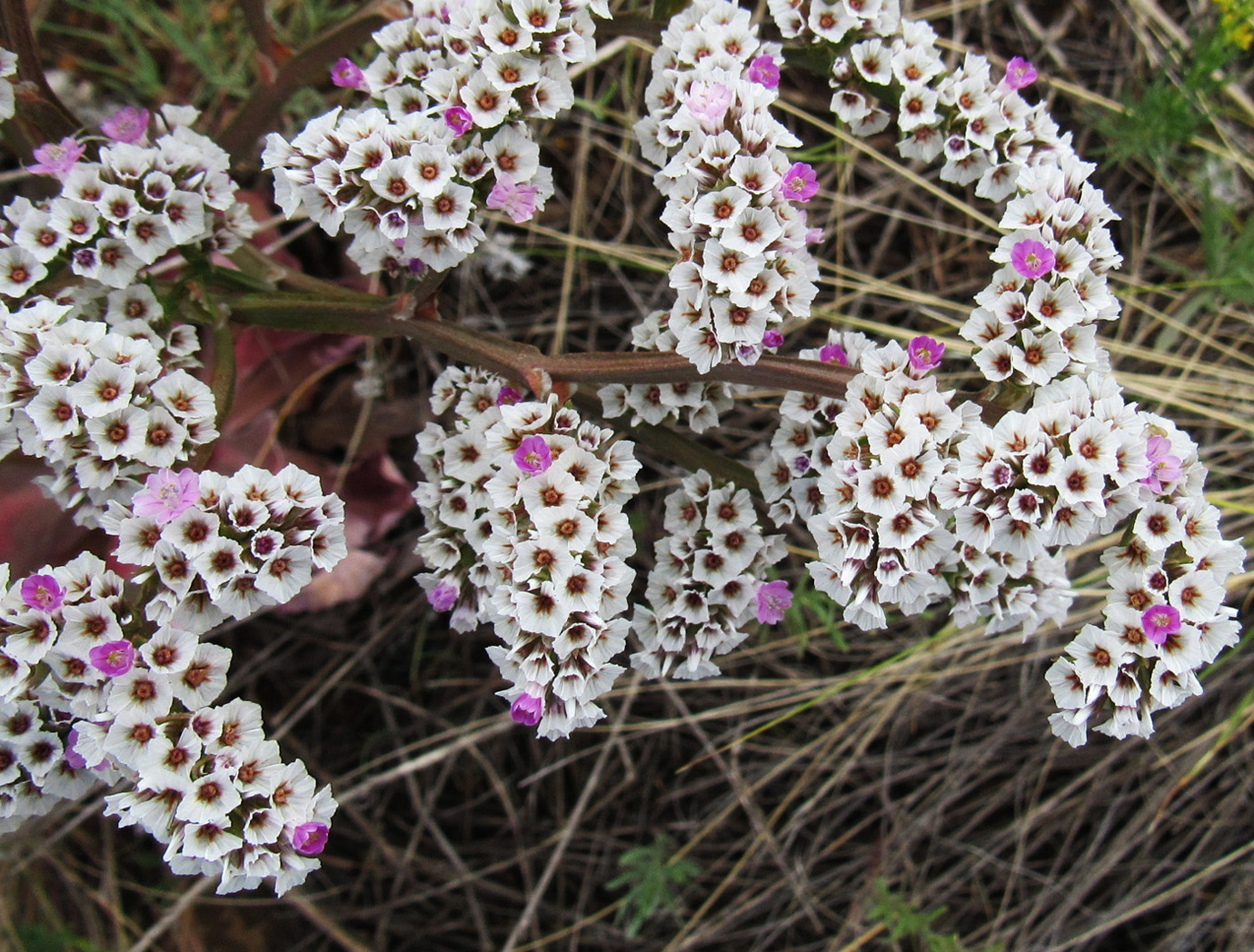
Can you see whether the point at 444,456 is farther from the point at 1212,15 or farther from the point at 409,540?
the point at 1212,15

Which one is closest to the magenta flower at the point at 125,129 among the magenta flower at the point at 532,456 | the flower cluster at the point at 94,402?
the flower cluster at the point at 94,402

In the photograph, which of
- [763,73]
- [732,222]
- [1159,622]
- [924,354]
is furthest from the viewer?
[763,73]

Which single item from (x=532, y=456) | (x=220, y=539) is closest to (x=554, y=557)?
(x=532, y=456)

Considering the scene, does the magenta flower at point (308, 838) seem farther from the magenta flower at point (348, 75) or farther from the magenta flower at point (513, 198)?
the magenta flower at point (348, 75)

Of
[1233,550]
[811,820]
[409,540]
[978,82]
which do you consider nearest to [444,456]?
[409,540]

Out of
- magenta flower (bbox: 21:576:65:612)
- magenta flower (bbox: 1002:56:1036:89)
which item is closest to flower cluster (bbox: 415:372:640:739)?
magenta flower (bbox: 21:576:65:612)

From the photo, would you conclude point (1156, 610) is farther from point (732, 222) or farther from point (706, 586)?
point (732, 222)

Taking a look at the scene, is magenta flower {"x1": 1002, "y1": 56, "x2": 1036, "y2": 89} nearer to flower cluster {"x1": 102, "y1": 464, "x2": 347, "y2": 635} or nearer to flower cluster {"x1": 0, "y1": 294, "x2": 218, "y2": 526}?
flower cluster {"x1": 102, "y1": 464, "x2": 347, "y2": 635}
